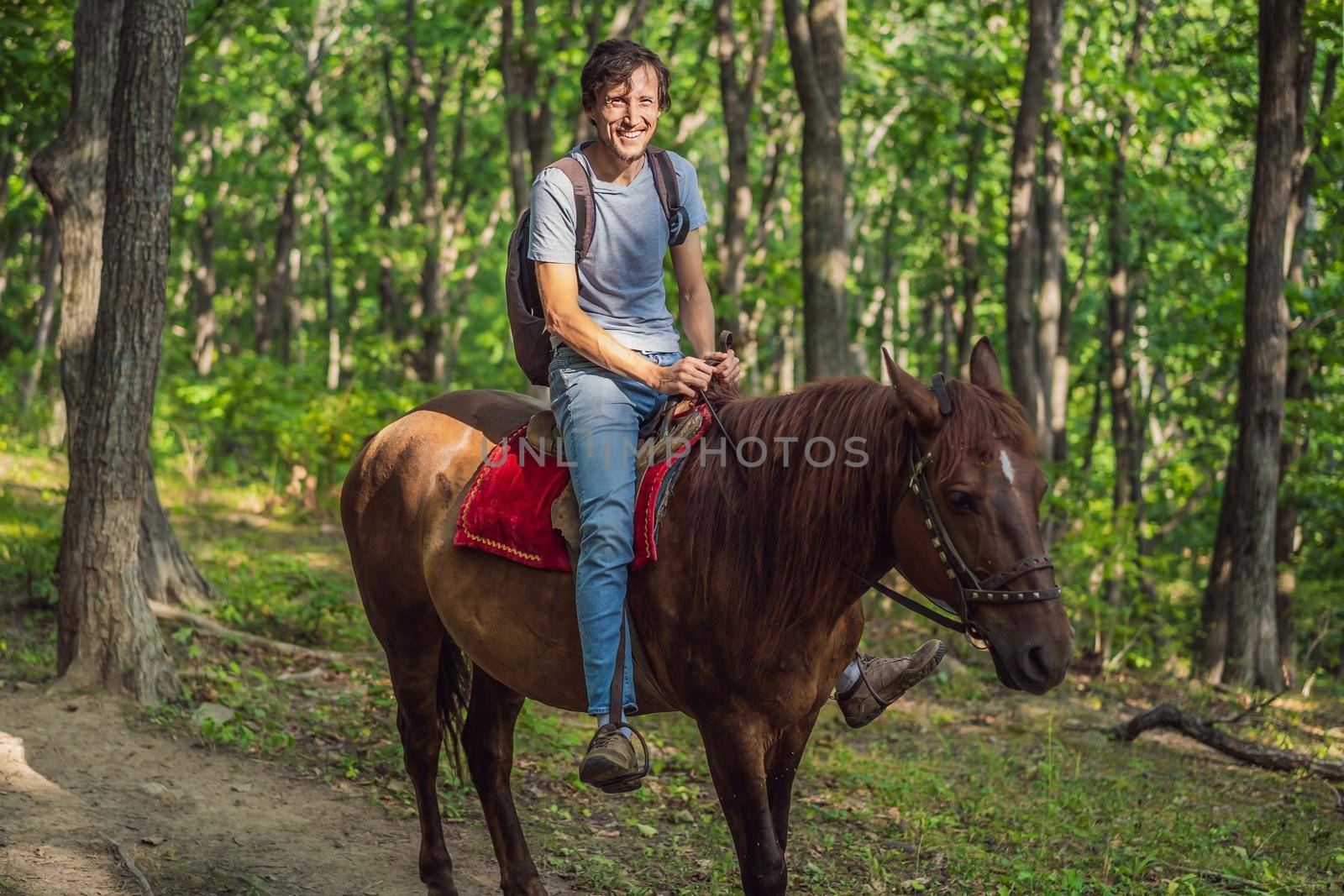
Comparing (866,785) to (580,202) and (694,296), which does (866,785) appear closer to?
(694,296)

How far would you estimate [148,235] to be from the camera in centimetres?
578

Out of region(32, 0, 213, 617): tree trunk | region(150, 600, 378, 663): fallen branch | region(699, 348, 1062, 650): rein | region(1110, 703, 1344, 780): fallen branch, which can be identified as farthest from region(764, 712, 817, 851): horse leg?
region(32, 0, 213, 617): tree trunk

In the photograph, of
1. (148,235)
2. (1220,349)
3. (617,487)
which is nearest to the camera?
(617,487)

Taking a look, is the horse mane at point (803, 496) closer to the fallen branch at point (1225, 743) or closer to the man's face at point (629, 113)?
the man's face at point (629, 113)

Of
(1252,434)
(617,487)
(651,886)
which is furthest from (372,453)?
(1252,434)

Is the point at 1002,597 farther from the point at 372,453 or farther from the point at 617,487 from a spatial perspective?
the point at 372,453

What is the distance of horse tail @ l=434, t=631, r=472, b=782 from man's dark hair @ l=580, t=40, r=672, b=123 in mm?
2542

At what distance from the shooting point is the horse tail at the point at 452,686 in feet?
16.4

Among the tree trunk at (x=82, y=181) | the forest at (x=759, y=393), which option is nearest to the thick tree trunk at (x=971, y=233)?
the forest at (x=759, y=393)

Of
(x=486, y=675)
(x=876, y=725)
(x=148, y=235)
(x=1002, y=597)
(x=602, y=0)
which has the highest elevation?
(x=602, y=0)

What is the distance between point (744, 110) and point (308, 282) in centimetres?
2416

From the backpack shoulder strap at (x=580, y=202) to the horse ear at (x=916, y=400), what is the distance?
1178 millimetres

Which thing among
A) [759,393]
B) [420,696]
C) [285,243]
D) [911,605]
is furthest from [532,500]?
[285,243]

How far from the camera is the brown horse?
304 centimetres
